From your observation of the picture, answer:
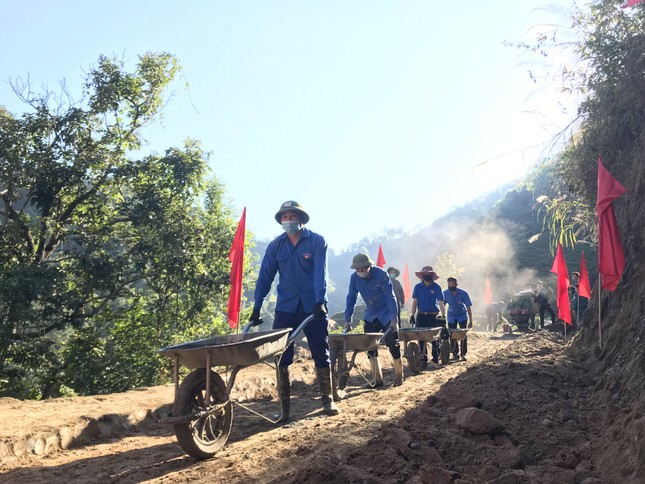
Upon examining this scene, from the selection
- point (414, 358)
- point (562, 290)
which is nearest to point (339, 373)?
point (414, 358)

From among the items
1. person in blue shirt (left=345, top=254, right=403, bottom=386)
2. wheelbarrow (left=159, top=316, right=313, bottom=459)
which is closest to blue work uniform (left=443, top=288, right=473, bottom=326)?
person in blue shirt (left=345, top=254, right=403, bottom=386)

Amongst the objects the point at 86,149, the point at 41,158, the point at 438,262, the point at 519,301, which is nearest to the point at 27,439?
the point at 41,158

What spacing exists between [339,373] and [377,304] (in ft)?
6.00

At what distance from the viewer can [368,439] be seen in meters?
4.46

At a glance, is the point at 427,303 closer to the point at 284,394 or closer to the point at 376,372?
the point at 376,372

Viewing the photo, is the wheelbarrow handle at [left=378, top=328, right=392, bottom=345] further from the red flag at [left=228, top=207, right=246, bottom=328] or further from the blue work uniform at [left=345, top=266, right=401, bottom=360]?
the red flag at [left=228, top=207, right=246, bottom=328]

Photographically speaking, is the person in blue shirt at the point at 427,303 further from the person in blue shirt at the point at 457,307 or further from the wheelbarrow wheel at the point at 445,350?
the person in blue shirt at the point at 457,307

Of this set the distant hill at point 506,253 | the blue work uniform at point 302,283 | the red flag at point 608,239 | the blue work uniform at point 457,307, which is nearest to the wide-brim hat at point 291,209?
the blue work uniform at point 302,283

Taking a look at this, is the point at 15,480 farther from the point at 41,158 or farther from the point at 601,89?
the point at 601,89

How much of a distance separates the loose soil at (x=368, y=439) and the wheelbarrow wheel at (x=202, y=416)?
0.13 metres

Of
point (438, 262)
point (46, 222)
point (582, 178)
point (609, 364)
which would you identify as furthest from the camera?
point (438, 262)

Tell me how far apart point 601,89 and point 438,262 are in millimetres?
44502

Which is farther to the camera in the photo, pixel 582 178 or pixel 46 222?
pixel 46 222

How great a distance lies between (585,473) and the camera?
3.55 meters
